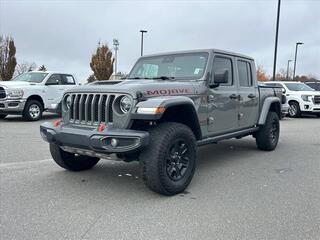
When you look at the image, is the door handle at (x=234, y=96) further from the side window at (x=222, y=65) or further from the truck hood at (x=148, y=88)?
the truck hood at (x=148, y=88)

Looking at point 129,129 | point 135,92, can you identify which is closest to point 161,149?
point 129,129

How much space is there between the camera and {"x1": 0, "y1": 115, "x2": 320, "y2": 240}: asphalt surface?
11.9ft

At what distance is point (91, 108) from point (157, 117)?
975 millimetres

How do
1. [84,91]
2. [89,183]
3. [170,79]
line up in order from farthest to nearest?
[170,79], [89,183], [84,91]

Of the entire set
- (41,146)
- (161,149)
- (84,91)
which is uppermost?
(84,91)

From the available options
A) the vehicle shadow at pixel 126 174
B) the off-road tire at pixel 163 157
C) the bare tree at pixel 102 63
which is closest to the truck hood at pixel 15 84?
the vehicle shadow at pixel 126 174

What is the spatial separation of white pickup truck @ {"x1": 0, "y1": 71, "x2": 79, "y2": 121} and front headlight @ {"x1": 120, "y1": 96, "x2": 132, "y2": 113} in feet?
24.9

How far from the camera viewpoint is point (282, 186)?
5191 millimetres

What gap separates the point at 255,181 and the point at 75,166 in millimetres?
2784

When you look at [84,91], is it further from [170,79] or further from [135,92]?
[170,79]

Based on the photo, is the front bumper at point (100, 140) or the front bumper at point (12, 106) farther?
the front bumper at point (12, 106)

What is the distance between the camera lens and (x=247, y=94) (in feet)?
22.7

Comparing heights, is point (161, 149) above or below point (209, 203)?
above

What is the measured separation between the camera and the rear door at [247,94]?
22.1 ft
